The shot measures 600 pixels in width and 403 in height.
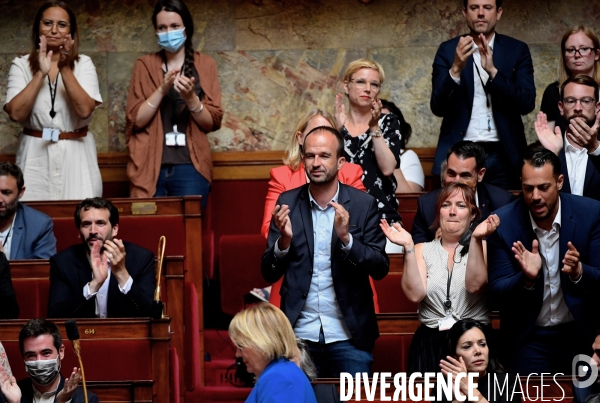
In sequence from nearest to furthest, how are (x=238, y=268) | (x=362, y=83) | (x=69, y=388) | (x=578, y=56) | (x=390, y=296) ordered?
1. (x=69, y=388)
2. (x=390, y=296)
3. (x=362, y=83)
4. (x=578, y=56)
5. (x=238, y=268)

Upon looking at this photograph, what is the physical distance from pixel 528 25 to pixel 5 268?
3.03m

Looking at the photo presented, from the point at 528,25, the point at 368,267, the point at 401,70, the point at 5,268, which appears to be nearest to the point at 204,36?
the point at 401,70

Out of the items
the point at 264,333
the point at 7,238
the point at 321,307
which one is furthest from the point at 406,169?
the point at 264,333

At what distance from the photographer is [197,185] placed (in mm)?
5125

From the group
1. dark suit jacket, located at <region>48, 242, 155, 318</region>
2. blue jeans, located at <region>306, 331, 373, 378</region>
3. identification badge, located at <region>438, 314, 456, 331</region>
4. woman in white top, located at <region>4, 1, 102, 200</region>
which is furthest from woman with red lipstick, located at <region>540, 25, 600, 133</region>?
woman in white top, located at <region>4, 1, 102, 200</region>

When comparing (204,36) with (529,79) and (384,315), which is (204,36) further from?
(384,315)

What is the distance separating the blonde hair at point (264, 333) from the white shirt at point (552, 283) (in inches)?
43.0

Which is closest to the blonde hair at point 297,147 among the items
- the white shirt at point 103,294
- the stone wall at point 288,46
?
the white shirt at point 103,294

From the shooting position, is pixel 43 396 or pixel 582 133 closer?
pixel 43 396

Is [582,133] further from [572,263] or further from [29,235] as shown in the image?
[29,235]

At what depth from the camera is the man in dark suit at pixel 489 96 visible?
488 cm

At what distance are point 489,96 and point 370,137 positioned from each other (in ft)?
2.50

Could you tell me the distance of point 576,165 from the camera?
177 inches

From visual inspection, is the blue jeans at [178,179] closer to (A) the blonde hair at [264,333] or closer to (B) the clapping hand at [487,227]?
(B) the clapping hand at [487,227]
